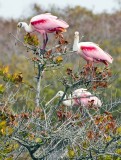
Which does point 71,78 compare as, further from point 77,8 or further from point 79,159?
point 77,8

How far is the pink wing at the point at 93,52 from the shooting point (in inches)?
Answer: 334

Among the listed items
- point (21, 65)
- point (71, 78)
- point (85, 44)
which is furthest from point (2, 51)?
point (71, 78)

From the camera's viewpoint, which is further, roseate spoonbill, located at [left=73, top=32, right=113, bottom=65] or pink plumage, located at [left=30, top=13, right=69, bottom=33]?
roseate spoonbill, located at [left=73, top=32, right=113, bottom=65]

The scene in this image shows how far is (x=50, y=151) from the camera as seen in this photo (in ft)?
20.6

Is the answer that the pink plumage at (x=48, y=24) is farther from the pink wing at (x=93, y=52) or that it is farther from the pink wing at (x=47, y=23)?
the pink wing at (x=93, y=52)

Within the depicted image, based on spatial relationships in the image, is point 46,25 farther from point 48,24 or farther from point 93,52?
point 93,52

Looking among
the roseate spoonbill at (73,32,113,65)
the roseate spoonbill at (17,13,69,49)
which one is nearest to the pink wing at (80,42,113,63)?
the roseate spoonbill at (73,32,113,65)

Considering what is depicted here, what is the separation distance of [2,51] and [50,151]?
66.0 feet

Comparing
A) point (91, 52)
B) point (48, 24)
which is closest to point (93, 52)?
point (91, 52)

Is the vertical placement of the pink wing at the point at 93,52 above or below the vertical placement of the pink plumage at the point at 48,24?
below

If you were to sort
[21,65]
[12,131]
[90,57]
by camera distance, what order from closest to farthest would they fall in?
[12,131] → [90,57] → [21,65]

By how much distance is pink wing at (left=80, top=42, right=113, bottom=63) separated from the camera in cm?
848

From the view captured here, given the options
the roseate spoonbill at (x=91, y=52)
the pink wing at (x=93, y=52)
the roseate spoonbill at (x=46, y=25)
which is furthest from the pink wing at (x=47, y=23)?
the pink wing at (x=93, y=52)

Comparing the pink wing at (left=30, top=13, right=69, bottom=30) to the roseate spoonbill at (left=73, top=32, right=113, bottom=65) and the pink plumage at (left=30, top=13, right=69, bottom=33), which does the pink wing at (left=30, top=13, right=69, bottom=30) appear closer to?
the pink plumage at (left=30, top=13, right=69, bottom=33)
